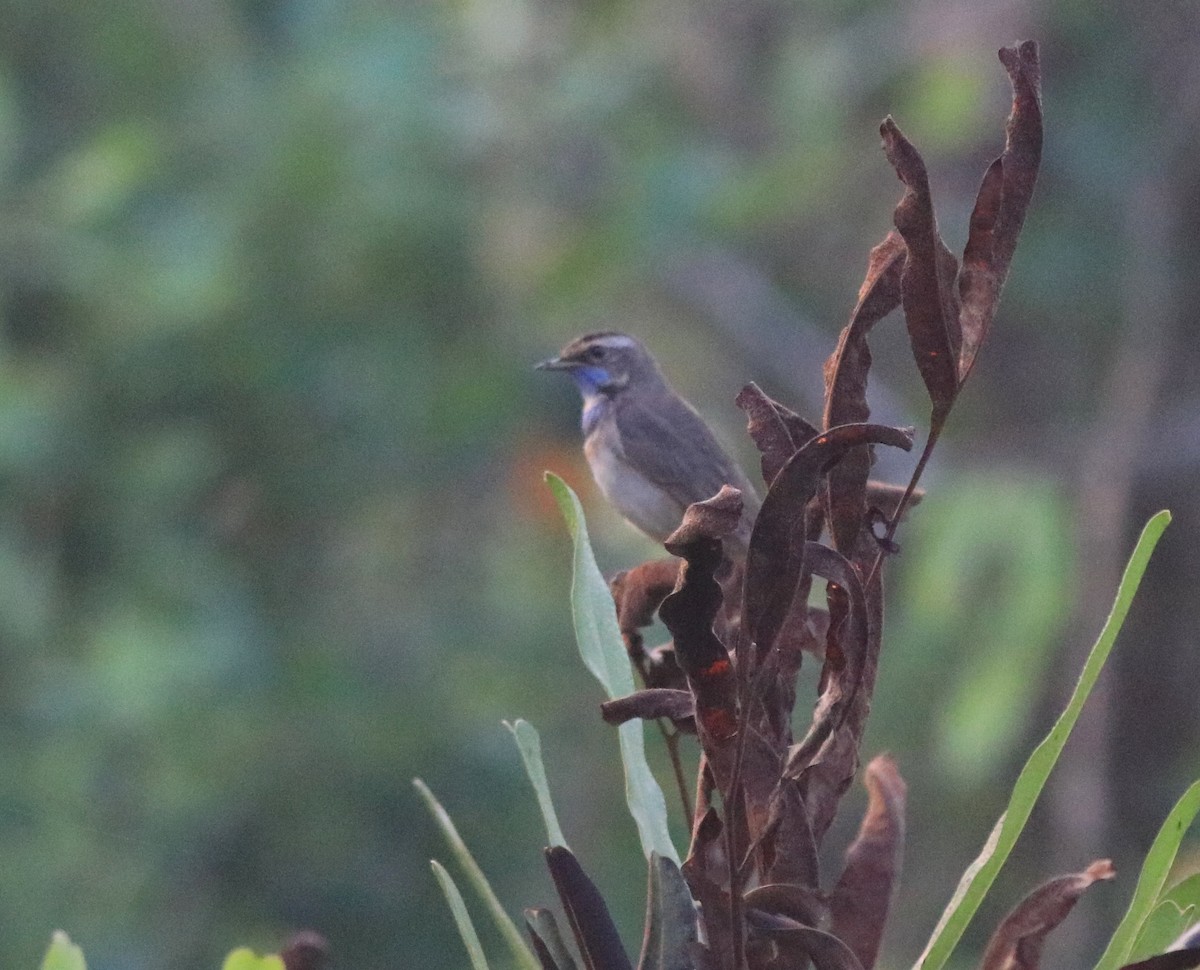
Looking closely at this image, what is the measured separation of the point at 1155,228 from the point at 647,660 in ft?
19.6

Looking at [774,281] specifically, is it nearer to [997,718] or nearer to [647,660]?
[997,718]

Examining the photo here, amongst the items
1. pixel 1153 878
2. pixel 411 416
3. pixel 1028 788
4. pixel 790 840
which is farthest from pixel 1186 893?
pixel 411 416

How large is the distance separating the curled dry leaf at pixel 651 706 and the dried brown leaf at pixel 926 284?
220mm

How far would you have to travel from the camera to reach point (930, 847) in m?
7.01

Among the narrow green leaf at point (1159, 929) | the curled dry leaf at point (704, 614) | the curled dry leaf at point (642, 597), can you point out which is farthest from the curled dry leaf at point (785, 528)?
the curled dry leaf at point (642, 597)

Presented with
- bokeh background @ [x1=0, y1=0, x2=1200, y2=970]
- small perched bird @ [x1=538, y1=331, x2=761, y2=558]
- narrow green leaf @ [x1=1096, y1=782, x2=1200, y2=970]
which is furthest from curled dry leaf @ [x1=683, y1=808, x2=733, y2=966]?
bokeh background @ [x1=0, y1=0, x2=1200, y2=970]

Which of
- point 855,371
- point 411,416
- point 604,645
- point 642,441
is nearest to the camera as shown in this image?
point 855,371

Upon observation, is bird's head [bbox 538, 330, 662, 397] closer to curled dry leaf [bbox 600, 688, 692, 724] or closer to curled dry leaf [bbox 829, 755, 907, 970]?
curled dry leaf [bbox 829, 755, 907, 970]

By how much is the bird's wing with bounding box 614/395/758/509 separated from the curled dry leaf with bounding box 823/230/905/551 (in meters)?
2.93

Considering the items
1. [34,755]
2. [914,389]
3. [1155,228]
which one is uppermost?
[1155,228]

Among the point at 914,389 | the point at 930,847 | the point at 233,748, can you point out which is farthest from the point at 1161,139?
the point at 233,748

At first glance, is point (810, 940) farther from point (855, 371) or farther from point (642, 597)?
point (642, 597)

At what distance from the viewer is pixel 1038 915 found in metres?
1.12

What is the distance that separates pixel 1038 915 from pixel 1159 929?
0.07 metres
